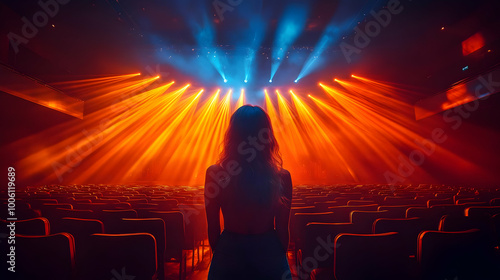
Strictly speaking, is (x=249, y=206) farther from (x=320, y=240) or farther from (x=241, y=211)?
(x=320, y=240)

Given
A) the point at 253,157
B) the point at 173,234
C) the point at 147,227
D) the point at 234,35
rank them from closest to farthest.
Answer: the point at 253,157
the point at 147,227
the point at 173,234
the point at 234,35

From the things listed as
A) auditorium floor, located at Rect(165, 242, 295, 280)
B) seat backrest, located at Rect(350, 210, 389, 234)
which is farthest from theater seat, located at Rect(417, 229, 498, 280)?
auditorium floor, located at Rect(165, 242, 295, 280)

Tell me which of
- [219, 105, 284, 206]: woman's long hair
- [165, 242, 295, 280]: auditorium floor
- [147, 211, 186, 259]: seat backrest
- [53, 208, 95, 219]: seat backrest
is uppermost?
[219, 105, 284, 206]: woman's long hair

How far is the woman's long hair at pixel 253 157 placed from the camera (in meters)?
1.49

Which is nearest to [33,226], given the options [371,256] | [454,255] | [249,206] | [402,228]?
[249,206]

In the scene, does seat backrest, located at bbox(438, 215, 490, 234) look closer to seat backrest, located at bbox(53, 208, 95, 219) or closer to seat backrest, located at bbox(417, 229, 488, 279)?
seat backrest, located at bbox(417, 229, 488, 279)

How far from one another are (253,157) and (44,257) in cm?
186

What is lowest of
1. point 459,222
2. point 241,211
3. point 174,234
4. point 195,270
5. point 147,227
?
point 195,270

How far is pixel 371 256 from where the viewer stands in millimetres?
1948

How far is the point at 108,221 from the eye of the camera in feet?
10.1

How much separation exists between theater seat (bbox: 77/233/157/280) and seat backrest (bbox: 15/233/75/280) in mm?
172

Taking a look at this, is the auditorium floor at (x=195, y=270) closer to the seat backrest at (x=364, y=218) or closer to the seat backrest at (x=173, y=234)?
the seat backrest at (x=173, y=234)

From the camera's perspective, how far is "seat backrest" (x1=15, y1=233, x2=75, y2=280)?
1.83 m

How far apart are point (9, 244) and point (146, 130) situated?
19812mm
